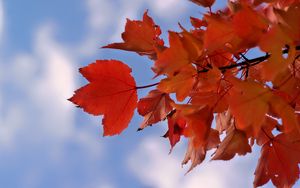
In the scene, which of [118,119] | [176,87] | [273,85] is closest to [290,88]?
[273,85]

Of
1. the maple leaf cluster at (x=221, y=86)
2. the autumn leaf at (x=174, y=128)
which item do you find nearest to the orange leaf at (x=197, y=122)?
the maple leaf cluster at (x=221, y=86)

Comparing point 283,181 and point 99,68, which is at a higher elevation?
Answer: point 99,68

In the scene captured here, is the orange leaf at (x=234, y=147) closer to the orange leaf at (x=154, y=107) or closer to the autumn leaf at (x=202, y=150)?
the autumn leaf at (x=202, y=150)

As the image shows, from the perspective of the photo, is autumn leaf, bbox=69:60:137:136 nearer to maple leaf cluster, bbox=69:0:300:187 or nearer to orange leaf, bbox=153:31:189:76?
maple leaf cluster, bbox=69:0:300:187

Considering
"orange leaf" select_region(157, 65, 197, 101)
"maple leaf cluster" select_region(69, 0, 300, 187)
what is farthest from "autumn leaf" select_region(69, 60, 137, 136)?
"orange leaf" select_region(157, 65, 197, 101)

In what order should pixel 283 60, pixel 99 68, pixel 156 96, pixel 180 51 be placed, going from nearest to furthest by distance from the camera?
1. pixel 283 60
2. pixel 180 51
3. pixel 99 68
4. pixel 156 96

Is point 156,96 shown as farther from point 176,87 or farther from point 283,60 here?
point 283,60
